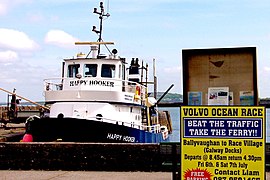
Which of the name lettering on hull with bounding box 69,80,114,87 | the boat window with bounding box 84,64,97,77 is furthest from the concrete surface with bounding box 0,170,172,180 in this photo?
the boat window with bounding box 84,64,97,77

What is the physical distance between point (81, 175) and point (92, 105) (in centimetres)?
862

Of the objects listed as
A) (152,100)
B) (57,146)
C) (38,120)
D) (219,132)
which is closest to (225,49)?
(219,132)

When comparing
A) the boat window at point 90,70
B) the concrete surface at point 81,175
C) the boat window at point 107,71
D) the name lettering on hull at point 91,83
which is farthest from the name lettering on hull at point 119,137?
the concrete surface at point 81,175

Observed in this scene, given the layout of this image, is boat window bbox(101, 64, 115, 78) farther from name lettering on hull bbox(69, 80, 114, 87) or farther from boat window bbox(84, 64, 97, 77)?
name lettering on hull bbox(69, 80, 114, 87)

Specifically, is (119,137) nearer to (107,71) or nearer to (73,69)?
(107,71)

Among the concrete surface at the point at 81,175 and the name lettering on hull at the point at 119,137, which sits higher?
the name lettering on hull at the point at 119,137

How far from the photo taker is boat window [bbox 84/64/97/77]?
20641 mm

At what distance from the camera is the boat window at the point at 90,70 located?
67.7 feet

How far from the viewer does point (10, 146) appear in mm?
11672

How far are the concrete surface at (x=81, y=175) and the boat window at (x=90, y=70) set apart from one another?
9.64 metres

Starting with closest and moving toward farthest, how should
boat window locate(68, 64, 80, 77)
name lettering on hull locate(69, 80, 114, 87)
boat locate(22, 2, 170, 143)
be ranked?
boat locate(22, 2, 170, 143)
name lettering on hull locate(69, 80, 114, 87)
boat window locate(68, 64, 80, 77)

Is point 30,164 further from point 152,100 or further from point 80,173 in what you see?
point 152,100

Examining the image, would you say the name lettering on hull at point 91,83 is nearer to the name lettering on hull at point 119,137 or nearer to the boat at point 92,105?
the boat at point 92,105

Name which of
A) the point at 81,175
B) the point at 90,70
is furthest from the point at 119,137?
the point at 81,175
